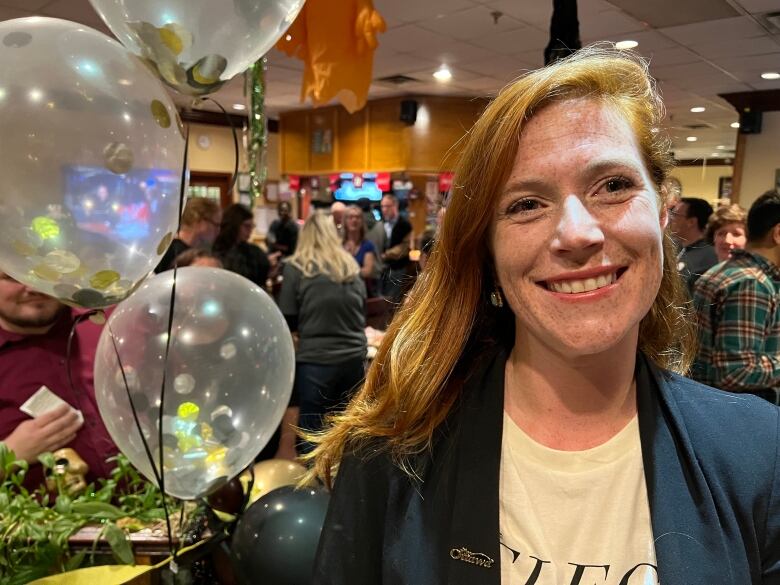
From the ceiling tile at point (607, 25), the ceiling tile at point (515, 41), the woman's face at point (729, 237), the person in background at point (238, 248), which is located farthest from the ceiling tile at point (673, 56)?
the person in background at point (238, 248)

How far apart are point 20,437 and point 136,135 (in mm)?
1097

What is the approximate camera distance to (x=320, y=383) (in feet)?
11.5

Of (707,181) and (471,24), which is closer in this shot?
(471,24)

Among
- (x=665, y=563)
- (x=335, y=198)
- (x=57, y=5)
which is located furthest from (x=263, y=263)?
(x=335, y=198)

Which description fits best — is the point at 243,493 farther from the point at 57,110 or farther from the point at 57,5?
the point at 57,5

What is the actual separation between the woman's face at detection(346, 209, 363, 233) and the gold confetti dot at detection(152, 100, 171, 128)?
4221 mm

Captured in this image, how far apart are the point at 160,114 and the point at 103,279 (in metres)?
0.31

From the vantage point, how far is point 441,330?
3.44 feet

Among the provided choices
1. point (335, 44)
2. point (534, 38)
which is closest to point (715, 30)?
point (534, 38)

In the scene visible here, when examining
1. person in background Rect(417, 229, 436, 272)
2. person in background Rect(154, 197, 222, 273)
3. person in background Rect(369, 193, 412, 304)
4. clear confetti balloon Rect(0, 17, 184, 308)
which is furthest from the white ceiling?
clear confetti balloon Rect(0, 17, 184, 308)

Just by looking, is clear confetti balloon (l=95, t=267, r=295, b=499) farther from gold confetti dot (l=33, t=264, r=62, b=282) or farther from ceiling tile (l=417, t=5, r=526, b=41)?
ceiling tile (l=417, t=5, r=526, b=41)

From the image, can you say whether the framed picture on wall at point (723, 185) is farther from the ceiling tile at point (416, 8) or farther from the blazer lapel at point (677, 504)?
the blazer lapel at point (677, 504)

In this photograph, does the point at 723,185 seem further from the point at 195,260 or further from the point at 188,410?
the point at 188,410

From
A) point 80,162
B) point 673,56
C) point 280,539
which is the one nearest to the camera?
point 80,162
